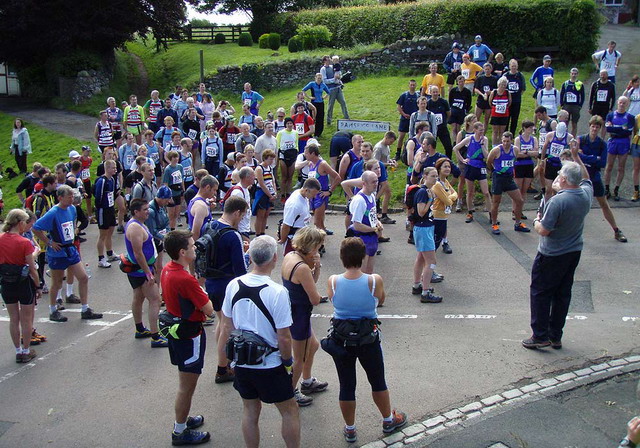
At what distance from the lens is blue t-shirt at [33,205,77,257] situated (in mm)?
9172

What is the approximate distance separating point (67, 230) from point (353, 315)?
5.25 metres

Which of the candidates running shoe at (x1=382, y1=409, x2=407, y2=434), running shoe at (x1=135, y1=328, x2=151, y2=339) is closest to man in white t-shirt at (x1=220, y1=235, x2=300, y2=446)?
running shoe at (x1=382, y1=409, x2=407, y2=434)

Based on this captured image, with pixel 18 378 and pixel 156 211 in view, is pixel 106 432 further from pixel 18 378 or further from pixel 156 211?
pixel 156 211

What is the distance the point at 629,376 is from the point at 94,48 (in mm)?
28120

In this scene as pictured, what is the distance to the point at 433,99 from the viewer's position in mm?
15281

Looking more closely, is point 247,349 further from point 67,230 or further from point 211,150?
point 211,150

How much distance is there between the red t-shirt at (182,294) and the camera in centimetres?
594

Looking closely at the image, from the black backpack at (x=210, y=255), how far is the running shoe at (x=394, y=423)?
7.19 feet

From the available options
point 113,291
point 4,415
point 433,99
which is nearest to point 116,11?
point 433,99

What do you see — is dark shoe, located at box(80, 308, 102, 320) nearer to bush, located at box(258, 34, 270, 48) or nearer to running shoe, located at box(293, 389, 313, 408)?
running shoe, located at box(293, 389, 313, 408)

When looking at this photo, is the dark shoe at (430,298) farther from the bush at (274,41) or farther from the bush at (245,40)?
the bush at (245,40)

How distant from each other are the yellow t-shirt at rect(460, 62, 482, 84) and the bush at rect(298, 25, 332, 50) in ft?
48.3

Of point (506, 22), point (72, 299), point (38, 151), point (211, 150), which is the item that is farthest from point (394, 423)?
point (506, 22)

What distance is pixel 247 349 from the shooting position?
5.16 m
